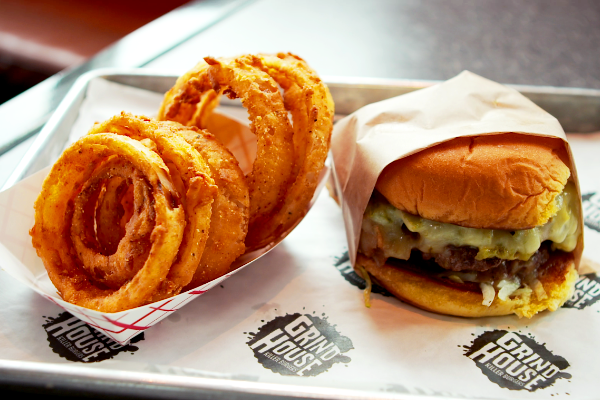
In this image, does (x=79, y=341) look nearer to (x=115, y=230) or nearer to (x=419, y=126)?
(x=115, y=230)

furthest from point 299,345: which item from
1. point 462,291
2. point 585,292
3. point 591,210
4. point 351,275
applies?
point 591,210

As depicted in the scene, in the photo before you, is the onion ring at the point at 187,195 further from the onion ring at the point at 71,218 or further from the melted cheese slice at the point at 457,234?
the melted cheese slice at the point at 457,234

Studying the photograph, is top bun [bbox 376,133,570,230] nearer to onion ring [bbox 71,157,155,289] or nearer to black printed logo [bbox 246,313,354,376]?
black printed logo [bbox 246,313,354,376]

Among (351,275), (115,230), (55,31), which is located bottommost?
(351,275)

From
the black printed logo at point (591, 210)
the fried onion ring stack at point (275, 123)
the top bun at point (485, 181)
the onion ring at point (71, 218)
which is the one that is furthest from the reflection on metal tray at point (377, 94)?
the top bun at point (485, 181)

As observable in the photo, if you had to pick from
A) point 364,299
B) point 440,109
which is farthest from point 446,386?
point 440,109

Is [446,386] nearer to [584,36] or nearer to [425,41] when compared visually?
[425,41]
